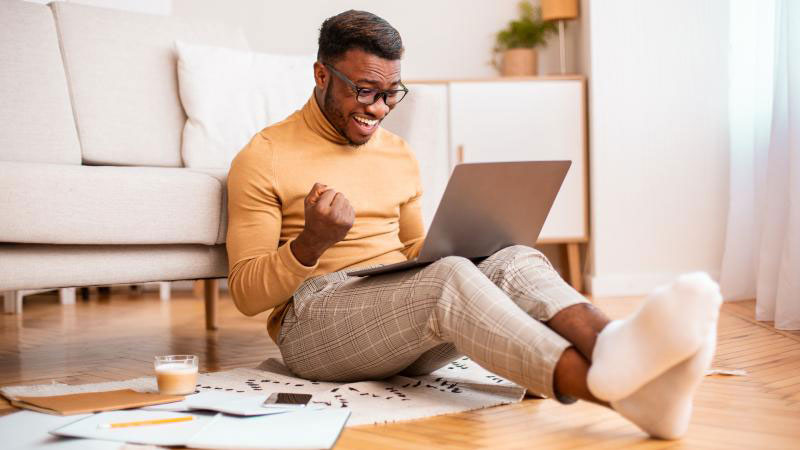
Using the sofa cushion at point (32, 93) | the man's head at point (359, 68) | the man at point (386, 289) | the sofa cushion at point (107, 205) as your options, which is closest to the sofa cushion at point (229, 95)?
the sofa cushion at point (32, 93)

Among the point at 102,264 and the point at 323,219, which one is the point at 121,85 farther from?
the point at 323,219

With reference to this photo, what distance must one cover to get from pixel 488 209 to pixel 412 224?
19.2 inches

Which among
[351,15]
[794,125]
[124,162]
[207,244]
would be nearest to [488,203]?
[351,15]

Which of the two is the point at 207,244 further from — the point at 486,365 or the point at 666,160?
the point at 666,160

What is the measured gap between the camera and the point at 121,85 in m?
2.76

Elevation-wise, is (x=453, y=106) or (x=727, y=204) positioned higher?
(x=453, y=106)

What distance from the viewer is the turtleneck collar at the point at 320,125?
2000 mm

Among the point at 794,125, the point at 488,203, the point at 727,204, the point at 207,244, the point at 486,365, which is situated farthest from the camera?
the point at 727,204

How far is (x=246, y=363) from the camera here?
2375 millimetres

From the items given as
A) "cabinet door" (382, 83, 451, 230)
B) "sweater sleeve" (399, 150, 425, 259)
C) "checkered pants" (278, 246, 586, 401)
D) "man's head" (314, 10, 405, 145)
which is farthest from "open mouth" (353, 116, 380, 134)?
"cabinet door" (382, 83, 451, 230)

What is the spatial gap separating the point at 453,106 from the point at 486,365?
2.72 m

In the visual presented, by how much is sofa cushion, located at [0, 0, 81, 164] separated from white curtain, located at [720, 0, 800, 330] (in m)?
2.13

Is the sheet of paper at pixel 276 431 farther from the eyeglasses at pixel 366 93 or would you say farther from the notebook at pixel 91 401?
the eyeglasses at pixel 366 93

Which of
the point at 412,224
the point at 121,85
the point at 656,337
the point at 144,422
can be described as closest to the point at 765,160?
the point at 412,224
